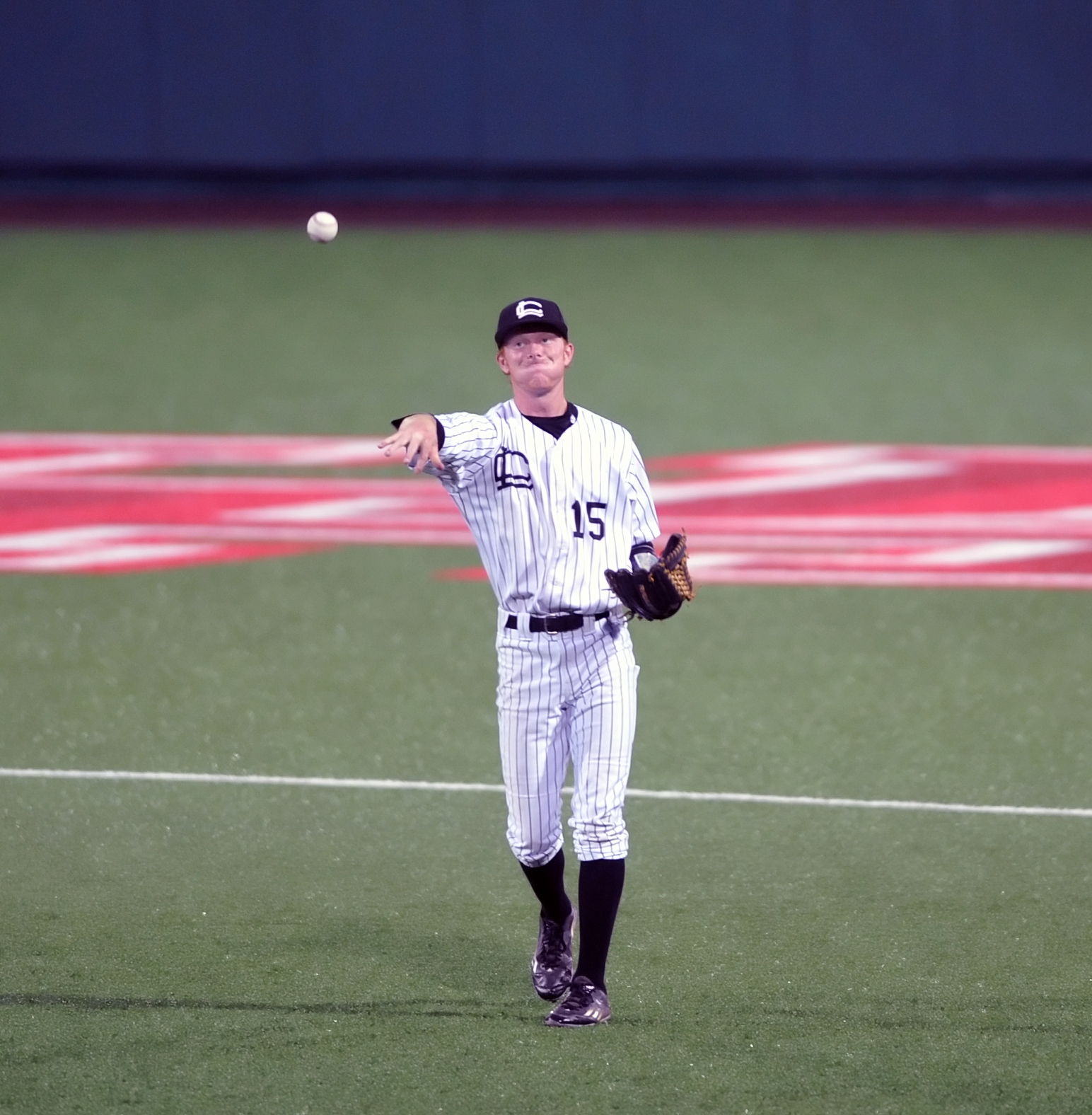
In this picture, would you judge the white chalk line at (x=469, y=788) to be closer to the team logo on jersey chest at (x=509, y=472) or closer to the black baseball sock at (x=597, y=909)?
the black baseball sock at (x=597, y=909)

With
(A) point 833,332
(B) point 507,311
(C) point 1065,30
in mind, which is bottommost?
(B) point 507,311

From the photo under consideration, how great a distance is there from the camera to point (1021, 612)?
9.47m

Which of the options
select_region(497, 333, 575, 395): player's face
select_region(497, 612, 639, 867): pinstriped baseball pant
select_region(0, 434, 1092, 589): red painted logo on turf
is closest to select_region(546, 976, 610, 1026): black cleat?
select_region(497, 612, 639, 867): pinstriped baseball pant

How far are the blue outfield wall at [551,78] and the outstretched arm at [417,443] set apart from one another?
19.3 m

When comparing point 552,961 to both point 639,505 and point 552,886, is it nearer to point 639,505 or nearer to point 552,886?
point 552,886

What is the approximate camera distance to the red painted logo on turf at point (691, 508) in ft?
34.2

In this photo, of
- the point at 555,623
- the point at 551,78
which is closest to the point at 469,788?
the point at 555,623

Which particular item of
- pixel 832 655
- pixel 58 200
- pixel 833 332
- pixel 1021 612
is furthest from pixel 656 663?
pixel 58 200

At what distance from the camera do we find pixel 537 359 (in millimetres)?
5047

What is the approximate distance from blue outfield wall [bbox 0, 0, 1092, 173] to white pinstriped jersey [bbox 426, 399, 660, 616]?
1899 centimetres

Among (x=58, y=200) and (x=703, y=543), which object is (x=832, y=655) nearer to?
(x=703, y=543)

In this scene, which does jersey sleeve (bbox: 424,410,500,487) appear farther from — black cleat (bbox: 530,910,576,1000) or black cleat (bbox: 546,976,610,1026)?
black cleat (bbox: 546,976,610,1026)

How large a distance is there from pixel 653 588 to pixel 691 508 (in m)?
6.57

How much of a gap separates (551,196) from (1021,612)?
15.9 metres
